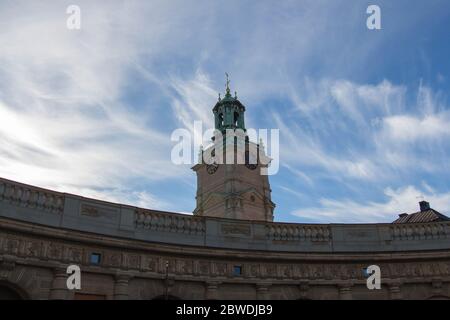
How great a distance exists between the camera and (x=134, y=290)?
20281 mm

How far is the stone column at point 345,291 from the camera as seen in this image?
22.7 metres

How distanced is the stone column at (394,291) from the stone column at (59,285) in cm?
1568

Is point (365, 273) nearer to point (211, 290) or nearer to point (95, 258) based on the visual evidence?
point (211, 290)

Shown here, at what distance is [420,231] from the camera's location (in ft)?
79.3

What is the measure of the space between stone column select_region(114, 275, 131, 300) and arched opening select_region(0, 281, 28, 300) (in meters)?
3.70

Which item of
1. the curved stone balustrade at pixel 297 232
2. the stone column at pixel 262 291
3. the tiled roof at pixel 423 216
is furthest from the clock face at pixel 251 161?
the stone column at pixel 262 291

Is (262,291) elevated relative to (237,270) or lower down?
lower down

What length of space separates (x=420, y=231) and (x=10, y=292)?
66.7ft

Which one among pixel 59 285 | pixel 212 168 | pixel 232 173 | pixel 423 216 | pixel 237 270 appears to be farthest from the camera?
pixel 212 168

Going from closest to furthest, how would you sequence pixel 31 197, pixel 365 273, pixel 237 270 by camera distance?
pixel 31 197, pixel 237 270, pixel 365 273

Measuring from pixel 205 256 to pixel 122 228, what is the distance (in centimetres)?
426

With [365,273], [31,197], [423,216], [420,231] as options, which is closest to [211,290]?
[365,273]
